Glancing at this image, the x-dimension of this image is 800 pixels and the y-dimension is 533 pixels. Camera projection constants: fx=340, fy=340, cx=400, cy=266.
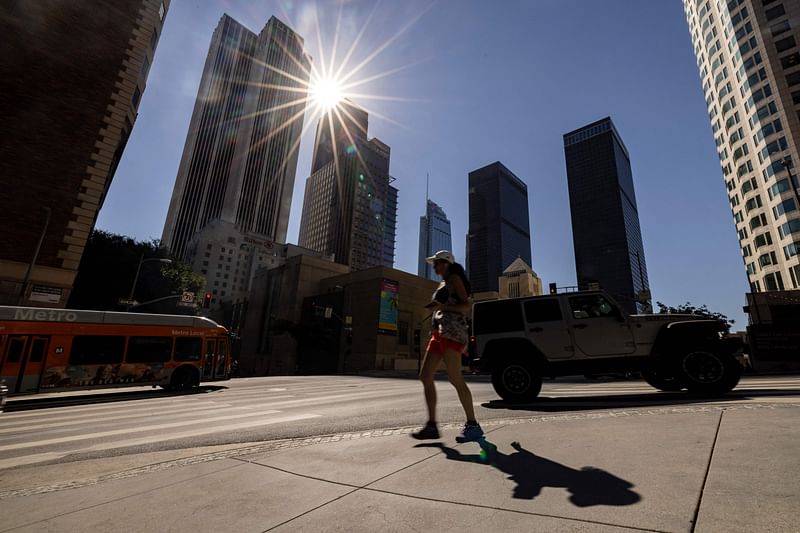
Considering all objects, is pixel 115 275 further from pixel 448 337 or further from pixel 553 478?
pixel 553 478

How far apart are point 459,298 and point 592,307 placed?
4292 mm

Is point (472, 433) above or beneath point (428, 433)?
above

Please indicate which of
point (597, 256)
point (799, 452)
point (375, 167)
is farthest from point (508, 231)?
point (799, 452)

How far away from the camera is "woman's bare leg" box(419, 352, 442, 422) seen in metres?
3.76

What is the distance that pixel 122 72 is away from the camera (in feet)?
67.7

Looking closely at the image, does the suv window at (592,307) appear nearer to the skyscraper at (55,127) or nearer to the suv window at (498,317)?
the suv window at (498,317)

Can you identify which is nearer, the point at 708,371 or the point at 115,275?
the point at 708,371

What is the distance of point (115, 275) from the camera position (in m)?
33.4

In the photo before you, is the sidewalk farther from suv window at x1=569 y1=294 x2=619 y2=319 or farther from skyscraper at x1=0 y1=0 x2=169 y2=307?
skyscraper at x1=0 y1=0 x2=169 y2=307

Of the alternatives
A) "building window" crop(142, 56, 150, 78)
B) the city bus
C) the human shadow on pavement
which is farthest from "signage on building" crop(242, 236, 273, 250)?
the human shadow on pavement

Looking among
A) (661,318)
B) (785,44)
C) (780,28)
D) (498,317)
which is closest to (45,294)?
(498,317)

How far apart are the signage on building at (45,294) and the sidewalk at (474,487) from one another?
1953 cm

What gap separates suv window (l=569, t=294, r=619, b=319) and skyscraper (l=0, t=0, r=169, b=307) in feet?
74.1

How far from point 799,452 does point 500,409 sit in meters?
3.65
